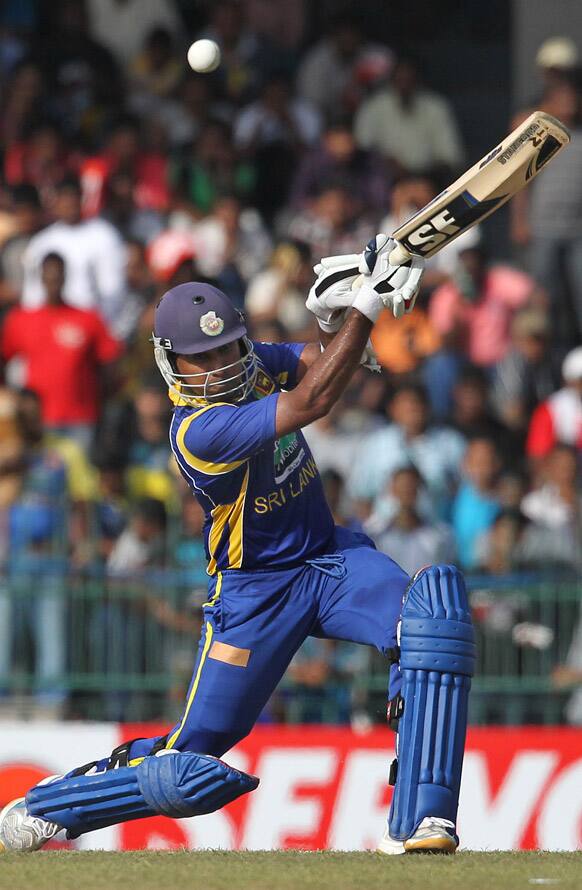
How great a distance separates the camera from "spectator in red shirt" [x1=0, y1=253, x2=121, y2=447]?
36.9ft

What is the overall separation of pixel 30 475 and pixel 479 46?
6.91 meters

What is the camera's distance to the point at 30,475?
970cm

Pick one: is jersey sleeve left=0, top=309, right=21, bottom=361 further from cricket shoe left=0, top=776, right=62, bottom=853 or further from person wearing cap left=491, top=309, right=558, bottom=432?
cricket shoe left=0, top=776, right=62, bottom=853

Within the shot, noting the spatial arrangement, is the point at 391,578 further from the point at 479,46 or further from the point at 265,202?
the point at 479,46

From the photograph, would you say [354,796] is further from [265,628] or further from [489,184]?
[489,184]

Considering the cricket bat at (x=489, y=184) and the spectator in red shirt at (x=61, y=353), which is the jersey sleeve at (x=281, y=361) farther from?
the spectator in red shirt at (x=61, y=353)

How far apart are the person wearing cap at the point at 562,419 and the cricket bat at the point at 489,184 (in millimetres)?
4689

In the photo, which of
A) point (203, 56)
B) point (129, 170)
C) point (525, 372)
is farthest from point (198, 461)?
point (129, 170)

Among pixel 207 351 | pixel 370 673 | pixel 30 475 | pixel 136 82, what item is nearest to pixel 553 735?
pixel 370 673

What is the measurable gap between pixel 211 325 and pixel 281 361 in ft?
1.70

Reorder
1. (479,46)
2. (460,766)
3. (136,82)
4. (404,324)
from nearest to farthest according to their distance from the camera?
1. (460,766)
2. (404,324)
3. (136,82)
4. (479,46)

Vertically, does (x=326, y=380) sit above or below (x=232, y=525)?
above

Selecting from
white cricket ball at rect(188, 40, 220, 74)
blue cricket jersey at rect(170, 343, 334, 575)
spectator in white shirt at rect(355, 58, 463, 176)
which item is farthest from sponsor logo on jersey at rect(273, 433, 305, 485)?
spectator in white shirt at rect(355, 58, 463, 176)

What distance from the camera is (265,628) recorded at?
603cm
